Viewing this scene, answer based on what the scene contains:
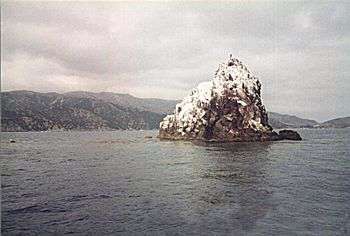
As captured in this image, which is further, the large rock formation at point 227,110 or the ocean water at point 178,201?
the large rock formation at point 227,110

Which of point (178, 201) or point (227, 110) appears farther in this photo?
point (227, 110)

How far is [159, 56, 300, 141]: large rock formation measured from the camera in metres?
136

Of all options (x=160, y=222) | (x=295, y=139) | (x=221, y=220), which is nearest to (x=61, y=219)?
(x=160, y=222)

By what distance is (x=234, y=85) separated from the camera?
141000mm

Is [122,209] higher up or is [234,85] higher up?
[234,85]

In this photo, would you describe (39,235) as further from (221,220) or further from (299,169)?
(299,169)

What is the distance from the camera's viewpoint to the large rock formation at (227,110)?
135750 millimetres

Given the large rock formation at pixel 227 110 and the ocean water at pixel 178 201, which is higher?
the large rock formation at pixel 227 110

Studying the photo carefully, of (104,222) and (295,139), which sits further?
(295,139)

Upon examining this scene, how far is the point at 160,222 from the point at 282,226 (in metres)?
9.24

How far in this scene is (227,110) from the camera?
138 metres

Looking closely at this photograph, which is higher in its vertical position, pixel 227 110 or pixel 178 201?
pixel 227 110

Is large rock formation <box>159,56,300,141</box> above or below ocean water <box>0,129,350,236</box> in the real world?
above

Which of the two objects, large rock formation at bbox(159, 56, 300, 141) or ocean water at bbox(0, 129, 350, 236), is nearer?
ocean water at bbox(0, 129, 350, 236)
